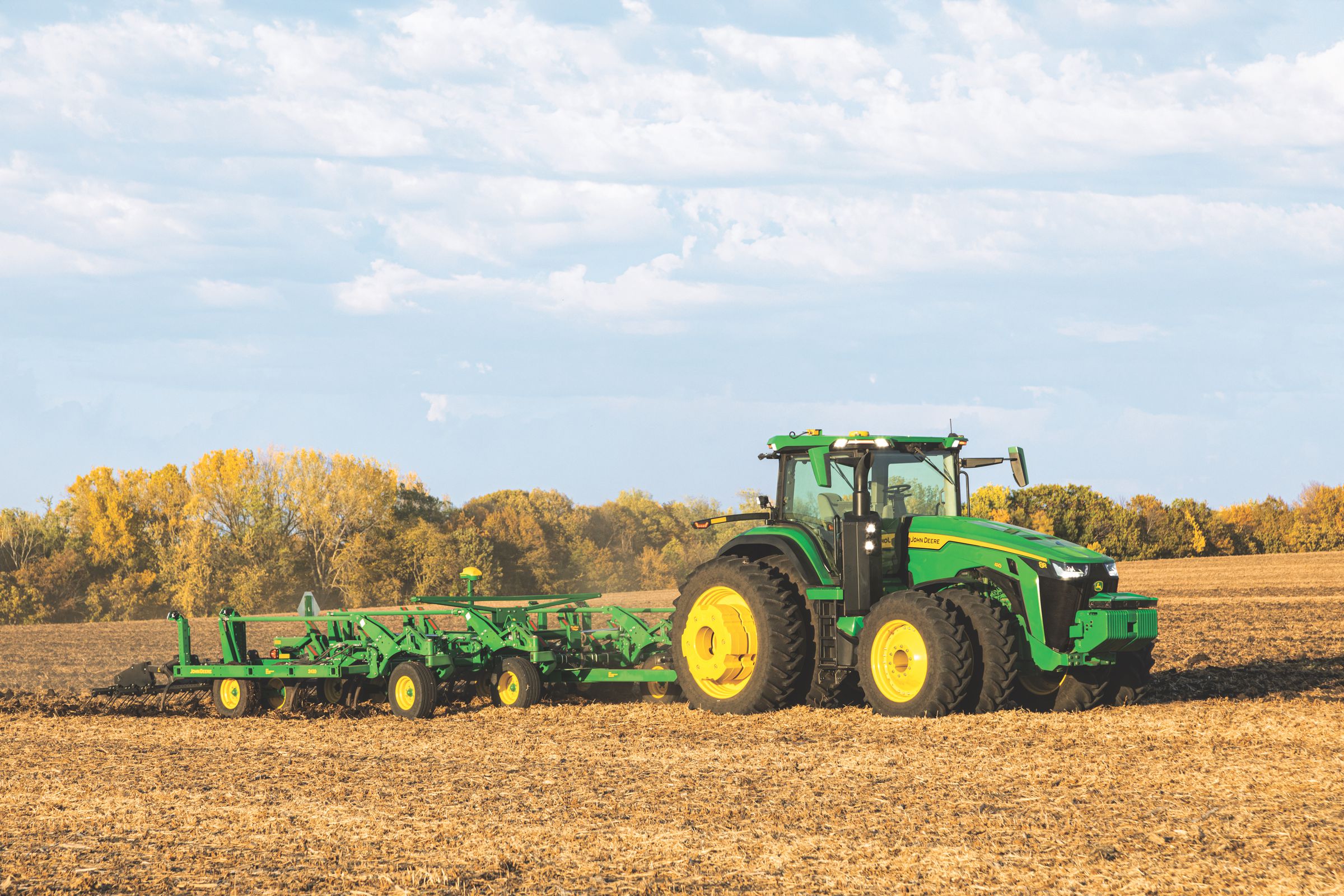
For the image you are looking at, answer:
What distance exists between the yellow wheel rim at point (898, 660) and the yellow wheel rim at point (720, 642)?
113 cm

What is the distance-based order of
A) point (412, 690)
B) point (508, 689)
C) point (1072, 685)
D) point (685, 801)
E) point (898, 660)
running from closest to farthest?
1. point (685, 801)
2. point (898, 660)
3. point (1072, 685)
4. point (412, 690)
5. point (508, 689)

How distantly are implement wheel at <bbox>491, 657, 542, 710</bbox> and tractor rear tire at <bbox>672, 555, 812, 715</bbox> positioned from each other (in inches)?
54.5

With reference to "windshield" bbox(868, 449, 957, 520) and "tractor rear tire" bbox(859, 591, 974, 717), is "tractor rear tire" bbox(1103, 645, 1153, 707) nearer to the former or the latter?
"tractor rear tire" bbox(859, 591, 974, 717)

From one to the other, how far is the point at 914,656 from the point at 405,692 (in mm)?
4979

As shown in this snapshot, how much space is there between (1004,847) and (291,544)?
48379mm

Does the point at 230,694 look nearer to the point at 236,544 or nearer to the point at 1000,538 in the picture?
the point at 1000,538

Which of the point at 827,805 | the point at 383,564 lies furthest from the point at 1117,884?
the point at 383,564

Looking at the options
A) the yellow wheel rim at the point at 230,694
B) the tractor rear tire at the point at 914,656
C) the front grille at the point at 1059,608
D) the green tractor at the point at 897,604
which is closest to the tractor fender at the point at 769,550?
the green tractor at the point at 897,604

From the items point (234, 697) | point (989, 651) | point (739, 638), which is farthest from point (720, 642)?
point (234, 697)

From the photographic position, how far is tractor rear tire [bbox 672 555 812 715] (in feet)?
38.1

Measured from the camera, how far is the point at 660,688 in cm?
1340

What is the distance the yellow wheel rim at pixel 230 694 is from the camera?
1361cm

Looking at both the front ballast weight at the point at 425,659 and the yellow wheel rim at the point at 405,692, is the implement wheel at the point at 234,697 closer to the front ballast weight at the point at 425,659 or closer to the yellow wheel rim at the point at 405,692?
the front ballast weight at the point at 425,659

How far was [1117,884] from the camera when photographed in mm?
5801
